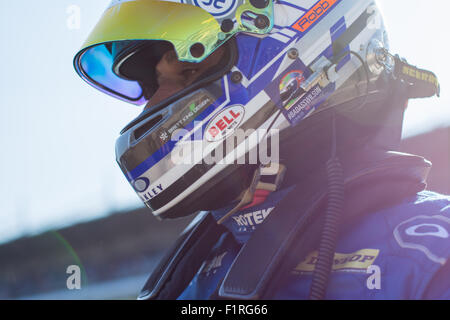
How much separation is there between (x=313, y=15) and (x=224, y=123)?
41cm

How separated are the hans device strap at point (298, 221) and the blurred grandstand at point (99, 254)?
4.62m

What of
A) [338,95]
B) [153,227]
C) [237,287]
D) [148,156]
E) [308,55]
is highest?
[308,55]

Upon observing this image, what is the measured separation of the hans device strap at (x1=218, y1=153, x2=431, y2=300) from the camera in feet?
3.43

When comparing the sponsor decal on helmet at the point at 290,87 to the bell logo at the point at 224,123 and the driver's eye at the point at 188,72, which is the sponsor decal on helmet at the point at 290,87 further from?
the driver's eye at the point at 188,72

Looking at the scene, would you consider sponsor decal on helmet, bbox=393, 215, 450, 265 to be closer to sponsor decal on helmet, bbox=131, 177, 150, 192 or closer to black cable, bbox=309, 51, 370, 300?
black cable, bbox=309, 51, 370, 300

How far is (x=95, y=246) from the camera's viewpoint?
38.3ft

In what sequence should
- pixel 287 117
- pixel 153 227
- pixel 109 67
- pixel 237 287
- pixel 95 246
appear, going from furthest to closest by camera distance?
pixel 95 246
pixel 153 227
pixel 109 67
pixel 287 117
pixel 237 287

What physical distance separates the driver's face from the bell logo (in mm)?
169

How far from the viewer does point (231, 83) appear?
4.25 ft

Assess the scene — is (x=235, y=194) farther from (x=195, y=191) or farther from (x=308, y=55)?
(x=308, y=55)

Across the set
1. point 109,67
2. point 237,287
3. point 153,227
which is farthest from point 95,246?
point 237,287

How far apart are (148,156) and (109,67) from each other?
0.64 meters
